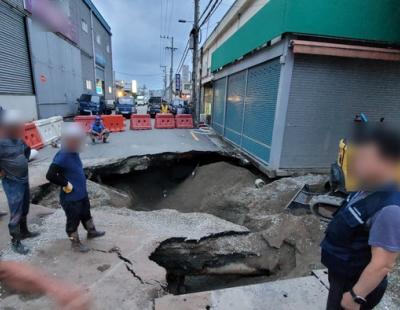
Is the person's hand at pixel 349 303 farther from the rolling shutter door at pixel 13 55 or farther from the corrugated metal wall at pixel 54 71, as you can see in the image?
the corrugated metal wall at pixel 54 71

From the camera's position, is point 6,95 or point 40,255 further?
point 6,95

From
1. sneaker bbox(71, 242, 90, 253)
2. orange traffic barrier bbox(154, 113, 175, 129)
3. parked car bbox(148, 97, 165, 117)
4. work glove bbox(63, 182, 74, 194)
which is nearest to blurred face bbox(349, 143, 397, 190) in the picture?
work glove bbox(63, 182, 74, 194)

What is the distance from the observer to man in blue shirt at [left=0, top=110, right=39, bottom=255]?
3203 mm

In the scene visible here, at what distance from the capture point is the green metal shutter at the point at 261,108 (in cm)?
673

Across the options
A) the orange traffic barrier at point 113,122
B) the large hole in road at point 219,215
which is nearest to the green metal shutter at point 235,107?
the large hole in road at point 219,215

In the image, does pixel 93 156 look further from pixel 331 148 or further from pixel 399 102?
pixel 399 102

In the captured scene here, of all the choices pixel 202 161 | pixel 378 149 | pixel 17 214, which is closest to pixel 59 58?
pixel 202 161

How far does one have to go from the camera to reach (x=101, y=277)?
9.57ft

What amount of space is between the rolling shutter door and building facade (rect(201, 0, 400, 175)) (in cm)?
1144

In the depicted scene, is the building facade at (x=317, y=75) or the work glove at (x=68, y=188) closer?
the work glove at (x=68, y=188)

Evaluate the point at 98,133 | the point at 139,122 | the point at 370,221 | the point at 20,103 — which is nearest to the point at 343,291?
the point at 370,221

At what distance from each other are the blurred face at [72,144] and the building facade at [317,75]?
4.77 meters

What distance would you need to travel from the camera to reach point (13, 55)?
41.8ft

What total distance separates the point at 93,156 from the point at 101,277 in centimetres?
597
